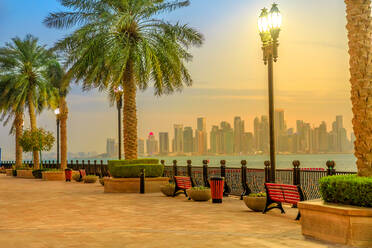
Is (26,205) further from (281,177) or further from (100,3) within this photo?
(100,3)

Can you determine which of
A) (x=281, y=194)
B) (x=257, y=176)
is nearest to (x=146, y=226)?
(x=281, y=194)

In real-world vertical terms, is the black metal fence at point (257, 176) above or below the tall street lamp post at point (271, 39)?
below

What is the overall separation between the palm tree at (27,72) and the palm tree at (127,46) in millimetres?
16937

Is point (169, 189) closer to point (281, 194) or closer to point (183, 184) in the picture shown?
point (183, 184)

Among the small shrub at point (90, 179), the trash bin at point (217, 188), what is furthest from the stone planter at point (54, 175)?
the trash bin at point (217, 188)

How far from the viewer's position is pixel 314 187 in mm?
15750

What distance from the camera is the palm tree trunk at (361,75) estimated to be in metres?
9.32

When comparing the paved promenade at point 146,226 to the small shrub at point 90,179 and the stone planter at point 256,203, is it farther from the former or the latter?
the small shrub at point 90,179

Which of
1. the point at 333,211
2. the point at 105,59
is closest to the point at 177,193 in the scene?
the point at 105,59

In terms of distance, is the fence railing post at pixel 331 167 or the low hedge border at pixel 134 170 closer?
the fence railing post at pixel 331 167

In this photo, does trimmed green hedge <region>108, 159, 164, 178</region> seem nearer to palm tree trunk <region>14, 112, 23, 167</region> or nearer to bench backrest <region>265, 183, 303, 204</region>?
bench backrest <region>265, 183, 303, 204</region>

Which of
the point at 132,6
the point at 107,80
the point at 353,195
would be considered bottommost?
the point at 353,195

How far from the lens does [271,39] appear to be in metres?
14.4

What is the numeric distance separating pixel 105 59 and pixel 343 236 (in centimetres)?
1658
